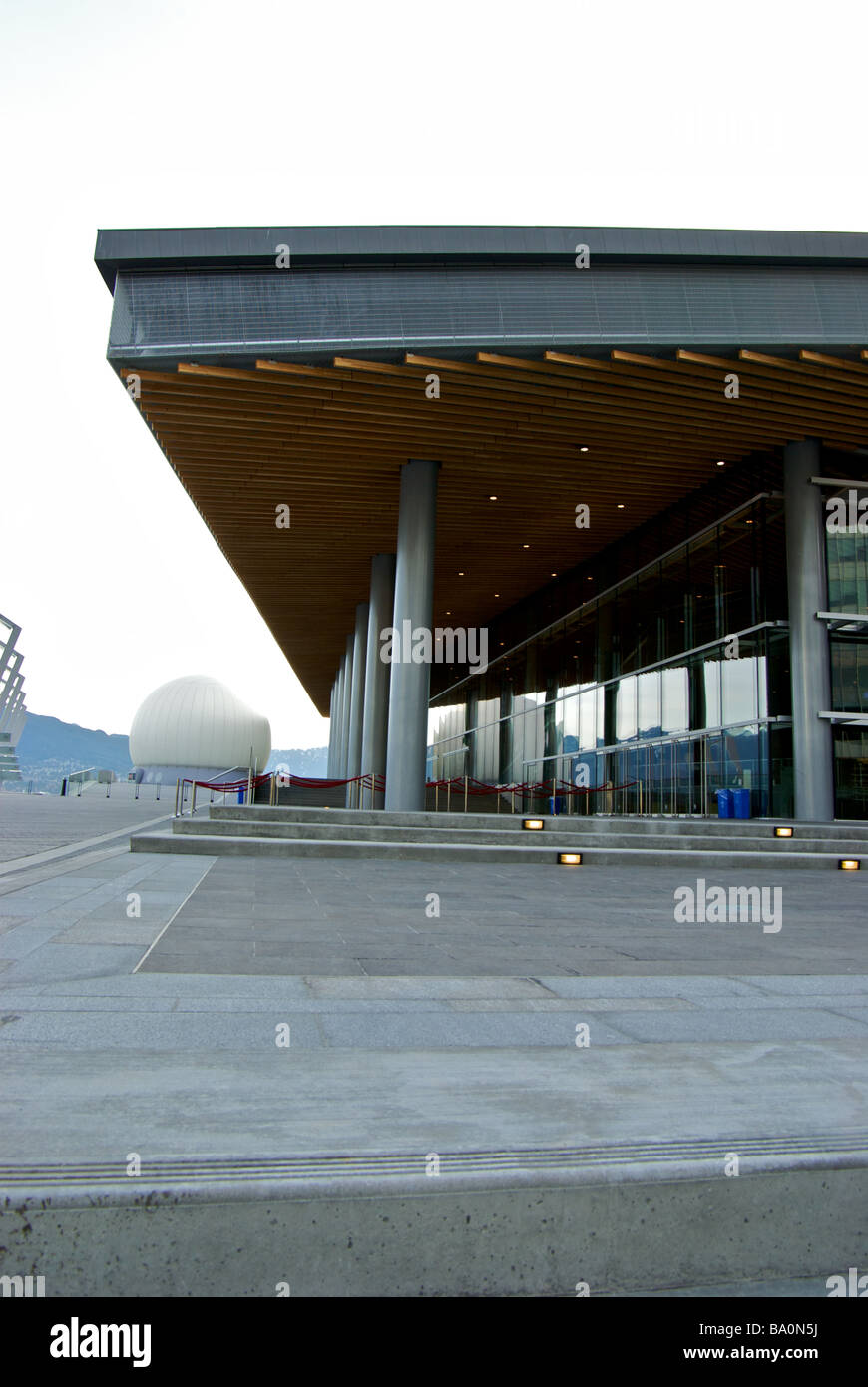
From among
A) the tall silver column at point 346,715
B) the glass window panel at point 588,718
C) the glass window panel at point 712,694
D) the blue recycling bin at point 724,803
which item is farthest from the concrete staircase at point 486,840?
the tall silver column at point 346,715

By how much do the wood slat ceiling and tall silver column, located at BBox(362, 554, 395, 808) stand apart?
3.39ft

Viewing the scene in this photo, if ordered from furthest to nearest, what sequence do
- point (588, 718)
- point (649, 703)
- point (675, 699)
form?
point (588, 718) < point (649, 703) < point (675, 699)

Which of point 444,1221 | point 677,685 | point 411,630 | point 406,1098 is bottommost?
point 444,1221

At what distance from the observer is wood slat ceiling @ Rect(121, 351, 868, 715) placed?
1611cm

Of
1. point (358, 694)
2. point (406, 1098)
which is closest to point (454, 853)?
point (406, 1098)

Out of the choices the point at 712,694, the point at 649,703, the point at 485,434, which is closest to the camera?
the point at 485,434

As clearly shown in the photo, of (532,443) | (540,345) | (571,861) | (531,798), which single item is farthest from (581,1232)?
(531,798)

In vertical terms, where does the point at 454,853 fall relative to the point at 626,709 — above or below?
below

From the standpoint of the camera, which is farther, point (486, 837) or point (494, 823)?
point (494, 823)

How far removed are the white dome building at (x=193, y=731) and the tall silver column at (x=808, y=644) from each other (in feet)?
163

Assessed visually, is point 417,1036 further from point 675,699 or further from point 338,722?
point 338,722

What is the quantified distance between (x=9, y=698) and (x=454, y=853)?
5449cm

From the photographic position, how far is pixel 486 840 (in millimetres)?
13711
